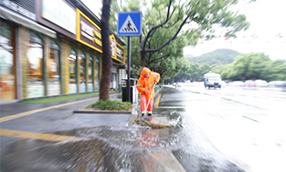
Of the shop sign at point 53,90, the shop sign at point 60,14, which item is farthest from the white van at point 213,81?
the shop sign at point 53,90

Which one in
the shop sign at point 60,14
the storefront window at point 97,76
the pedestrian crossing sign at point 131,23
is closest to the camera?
the pedestrian crossing sign at point 131,23

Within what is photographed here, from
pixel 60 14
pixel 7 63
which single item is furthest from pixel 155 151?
pixel 60 14

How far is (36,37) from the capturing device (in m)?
8.66

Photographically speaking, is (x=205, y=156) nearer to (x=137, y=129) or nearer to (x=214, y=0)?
(x=137, y=129)

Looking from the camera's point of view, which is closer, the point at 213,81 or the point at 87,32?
the point at 87,32

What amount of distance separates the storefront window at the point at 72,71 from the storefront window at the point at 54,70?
1.31 m

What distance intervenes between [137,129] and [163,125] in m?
0.69

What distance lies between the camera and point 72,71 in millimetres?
12102

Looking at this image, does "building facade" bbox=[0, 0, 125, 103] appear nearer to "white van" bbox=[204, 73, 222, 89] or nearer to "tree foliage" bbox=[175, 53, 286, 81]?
"white van" bbox=[204, 73, 222, 89]

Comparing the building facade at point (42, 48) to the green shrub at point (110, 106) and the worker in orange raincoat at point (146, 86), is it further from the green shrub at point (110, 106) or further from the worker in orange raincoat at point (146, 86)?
the worker in orange raincoat at point (146, 86)

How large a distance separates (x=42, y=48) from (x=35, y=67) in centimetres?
134

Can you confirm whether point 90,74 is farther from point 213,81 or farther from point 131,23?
point 213,81

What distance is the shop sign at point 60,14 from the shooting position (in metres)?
8.49

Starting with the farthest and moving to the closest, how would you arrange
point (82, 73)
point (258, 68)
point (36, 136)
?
point (258, 68), point (82, 73), point (36, 136)
